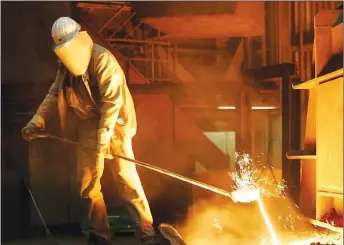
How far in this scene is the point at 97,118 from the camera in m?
4.19

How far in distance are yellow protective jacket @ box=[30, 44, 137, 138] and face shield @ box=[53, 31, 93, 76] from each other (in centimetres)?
7

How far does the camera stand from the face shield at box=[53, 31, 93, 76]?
150 inches

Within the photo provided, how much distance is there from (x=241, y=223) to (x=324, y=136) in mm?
1732

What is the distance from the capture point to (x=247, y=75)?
7.08 meters

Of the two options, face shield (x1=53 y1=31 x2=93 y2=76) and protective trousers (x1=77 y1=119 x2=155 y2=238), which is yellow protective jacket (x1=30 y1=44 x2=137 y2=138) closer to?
face shield (x1=53 y1=31 x2=93 y2=76)

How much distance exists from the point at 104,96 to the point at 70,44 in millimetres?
498

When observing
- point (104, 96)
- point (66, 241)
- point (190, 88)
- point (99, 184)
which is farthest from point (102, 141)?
point (190, 88)

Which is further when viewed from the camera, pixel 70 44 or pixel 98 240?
pixel 98 240

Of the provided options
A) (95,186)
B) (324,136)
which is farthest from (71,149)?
(324,136)

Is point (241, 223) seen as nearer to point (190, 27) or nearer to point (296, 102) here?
point (296, 102)

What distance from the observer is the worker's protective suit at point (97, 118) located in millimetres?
3947

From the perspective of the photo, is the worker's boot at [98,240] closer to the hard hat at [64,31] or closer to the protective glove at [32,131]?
the protective glove at [32,131]

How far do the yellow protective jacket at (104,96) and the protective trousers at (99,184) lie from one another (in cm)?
17

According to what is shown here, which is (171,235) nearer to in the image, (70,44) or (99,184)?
(99,184)
